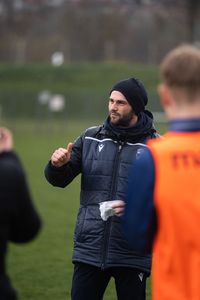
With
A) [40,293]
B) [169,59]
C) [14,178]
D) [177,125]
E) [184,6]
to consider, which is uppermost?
[184,6]

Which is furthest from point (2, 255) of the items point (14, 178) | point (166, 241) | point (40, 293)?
point (40, 293)

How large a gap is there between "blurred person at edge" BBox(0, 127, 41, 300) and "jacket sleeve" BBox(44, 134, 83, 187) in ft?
5.36

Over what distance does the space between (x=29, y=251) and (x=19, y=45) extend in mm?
46582

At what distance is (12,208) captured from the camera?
3145 mm

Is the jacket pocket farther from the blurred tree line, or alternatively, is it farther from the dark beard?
the blurred tree line

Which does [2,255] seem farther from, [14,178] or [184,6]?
[184,6]

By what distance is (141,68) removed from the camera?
44.4m

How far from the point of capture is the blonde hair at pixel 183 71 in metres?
3.01

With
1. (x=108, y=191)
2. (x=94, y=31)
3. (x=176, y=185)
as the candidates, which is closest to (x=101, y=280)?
(x=108, y=191)

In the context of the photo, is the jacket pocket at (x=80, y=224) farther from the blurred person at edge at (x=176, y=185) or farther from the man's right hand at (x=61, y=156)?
the blurred person at edge at (x=176, y=185)

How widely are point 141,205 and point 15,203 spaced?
1.65 ft

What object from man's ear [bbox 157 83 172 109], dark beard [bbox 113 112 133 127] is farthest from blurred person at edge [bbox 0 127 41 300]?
dark beard [bbox 113 112 133 127]

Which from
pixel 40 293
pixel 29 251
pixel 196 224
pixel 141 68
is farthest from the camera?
pixel 141 68

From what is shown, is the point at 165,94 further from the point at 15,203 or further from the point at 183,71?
the point at 15,203
